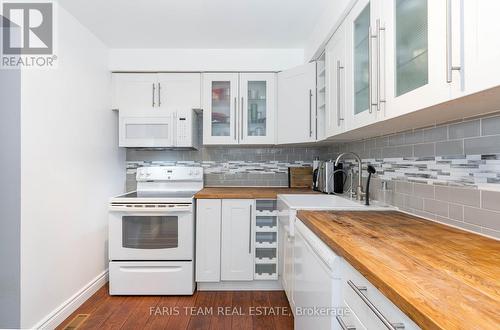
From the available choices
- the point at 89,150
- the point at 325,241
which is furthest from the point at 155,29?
the point at 325,241

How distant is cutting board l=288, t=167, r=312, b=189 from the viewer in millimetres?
3000

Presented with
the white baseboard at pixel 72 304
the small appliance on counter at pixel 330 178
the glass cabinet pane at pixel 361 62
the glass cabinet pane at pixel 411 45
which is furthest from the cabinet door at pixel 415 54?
the white baseboard at pixel 72 304

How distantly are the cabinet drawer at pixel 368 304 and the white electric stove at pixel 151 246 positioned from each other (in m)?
1.67

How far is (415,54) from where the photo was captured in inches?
41.1

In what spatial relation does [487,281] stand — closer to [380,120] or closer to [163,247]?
[380,120]

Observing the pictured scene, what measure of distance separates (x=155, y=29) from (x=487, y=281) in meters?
2.62

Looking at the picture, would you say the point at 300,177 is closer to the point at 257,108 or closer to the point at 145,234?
the point at 257,108

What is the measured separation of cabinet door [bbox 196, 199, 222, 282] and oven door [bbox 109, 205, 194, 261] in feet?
0.32

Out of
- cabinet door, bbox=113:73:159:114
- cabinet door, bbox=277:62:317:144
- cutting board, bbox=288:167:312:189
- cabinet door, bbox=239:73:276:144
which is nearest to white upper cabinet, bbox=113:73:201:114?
cabinet door, bbox=113:73:159:114

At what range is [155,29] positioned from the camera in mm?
2379

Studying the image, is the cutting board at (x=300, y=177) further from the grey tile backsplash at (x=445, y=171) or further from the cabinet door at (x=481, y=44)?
the cabinet door at (x=481, y=44)

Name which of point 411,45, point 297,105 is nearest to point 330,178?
point 297,105

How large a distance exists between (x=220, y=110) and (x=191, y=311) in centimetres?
181

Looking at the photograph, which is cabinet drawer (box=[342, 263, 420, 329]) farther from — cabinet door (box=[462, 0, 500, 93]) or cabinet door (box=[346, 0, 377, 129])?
cabinet door (box=[346, 0, 377, 129])
